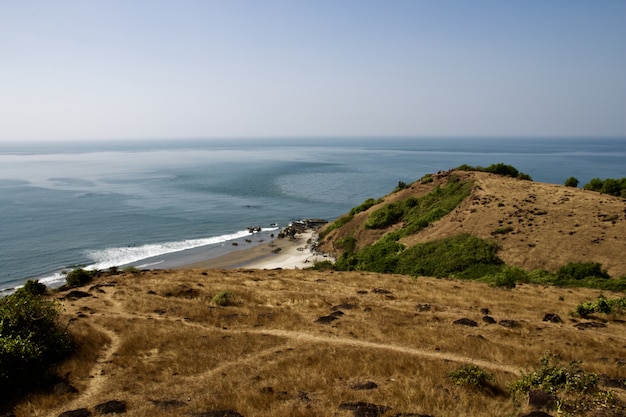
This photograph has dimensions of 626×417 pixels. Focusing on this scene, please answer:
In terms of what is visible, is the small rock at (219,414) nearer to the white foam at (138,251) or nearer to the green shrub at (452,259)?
the green shrub at (452,259)

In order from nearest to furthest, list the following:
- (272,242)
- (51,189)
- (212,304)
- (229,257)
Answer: (212,304), (229,257), (272,242), (51,189)

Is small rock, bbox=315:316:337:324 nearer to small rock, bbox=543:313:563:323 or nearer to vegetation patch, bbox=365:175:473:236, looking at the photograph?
small rock, bbox=543:313:563:323

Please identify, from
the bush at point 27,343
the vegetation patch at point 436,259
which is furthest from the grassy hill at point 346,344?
the vegetation patch at point 436,259

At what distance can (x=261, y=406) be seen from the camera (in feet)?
41.4

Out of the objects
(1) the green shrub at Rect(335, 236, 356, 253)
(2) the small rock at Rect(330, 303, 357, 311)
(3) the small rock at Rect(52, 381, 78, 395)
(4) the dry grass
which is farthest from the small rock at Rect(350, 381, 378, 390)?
(1) the green shrub at Rect(335, 236, 356, 253)

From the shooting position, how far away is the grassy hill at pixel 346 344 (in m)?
12.7

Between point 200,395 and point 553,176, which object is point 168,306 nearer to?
point 200,395

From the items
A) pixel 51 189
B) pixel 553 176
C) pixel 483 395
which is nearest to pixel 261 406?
pixel 483 395

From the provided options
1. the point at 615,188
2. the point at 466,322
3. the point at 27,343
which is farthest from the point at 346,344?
the point at 615,188

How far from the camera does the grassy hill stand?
41.5 ft

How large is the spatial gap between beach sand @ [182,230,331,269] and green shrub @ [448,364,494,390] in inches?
1602

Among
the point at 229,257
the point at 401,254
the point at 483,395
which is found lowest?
the point at 229,257

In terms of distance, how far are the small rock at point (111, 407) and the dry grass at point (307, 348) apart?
34 cm

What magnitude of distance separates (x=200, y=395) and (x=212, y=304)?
1289cm
